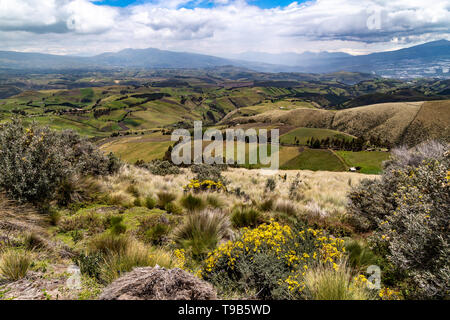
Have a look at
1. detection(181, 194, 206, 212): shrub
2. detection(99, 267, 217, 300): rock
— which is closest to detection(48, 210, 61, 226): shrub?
detection(181, 194, 206, 212): shrub

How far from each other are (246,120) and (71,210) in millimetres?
182556

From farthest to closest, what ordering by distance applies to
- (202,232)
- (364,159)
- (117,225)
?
(364,159)
(117,225)
(202,232)

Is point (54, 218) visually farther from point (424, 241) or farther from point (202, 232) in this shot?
point (424, 241)

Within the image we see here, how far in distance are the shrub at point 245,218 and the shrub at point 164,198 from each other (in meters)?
2.92

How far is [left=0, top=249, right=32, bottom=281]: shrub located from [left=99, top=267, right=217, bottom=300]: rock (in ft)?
5.39

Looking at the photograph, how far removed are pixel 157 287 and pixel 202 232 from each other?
9.31 feet

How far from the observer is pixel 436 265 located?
3.89 m

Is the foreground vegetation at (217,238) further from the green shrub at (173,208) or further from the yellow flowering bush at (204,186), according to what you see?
the yellow flowering bush at (204,186)

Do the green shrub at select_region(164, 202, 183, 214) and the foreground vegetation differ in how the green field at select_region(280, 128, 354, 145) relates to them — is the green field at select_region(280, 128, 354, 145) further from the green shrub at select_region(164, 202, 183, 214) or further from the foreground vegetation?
the green shrub at select_region(164, 202, 183, 214)

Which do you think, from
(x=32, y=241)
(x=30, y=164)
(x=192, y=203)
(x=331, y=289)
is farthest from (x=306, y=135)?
(x=32, y=241)

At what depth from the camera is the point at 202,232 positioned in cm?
583

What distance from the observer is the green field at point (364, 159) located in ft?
256

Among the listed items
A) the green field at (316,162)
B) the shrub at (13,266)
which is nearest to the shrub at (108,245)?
the shrub at (13,266)
